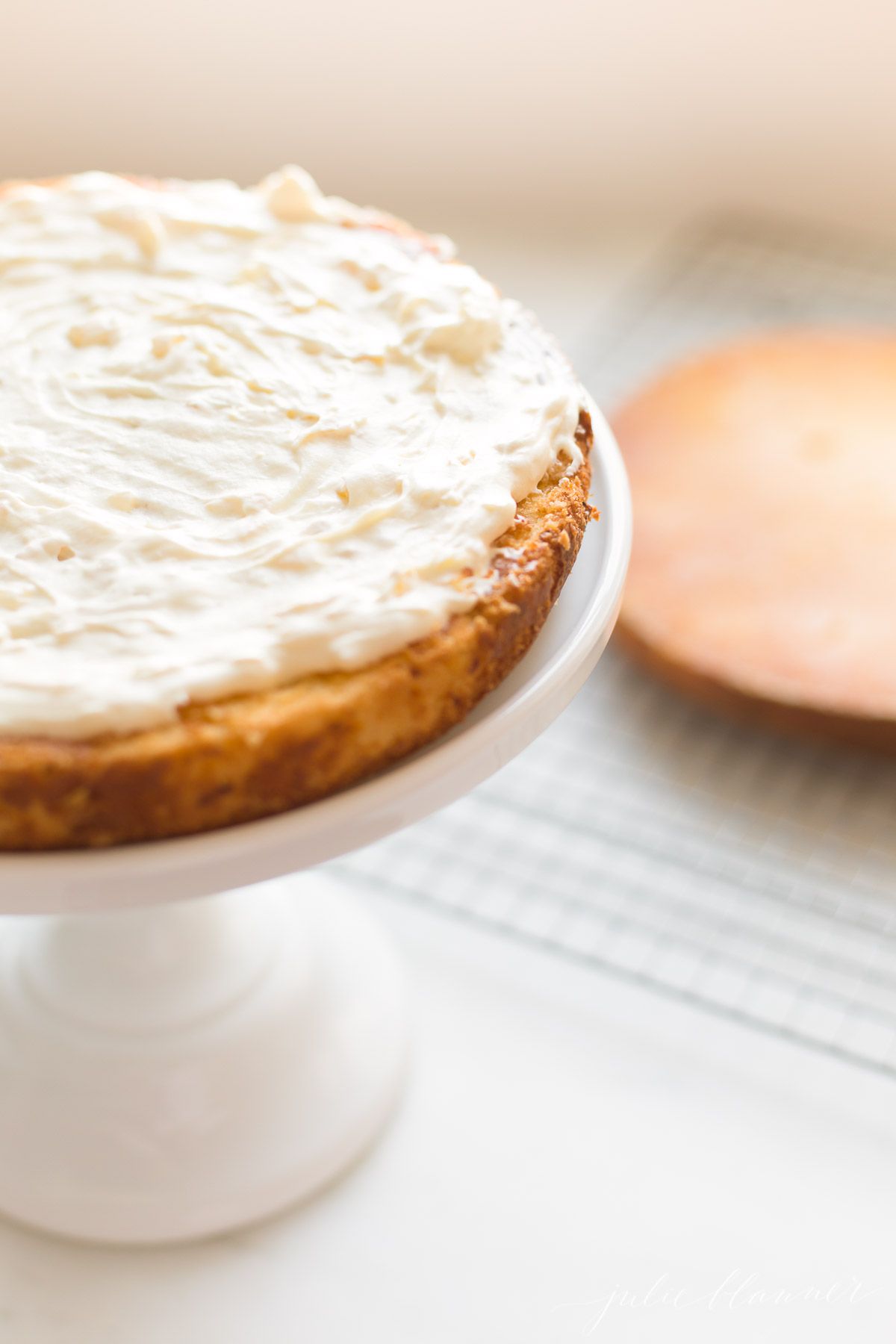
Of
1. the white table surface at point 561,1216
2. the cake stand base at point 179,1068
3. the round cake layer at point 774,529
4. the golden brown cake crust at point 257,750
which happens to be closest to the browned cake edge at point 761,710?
the round cake layer at point 774,529

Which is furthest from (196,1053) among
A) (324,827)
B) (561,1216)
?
(324,827)

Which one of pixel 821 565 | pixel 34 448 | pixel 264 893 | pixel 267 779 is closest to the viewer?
pixel 267 779

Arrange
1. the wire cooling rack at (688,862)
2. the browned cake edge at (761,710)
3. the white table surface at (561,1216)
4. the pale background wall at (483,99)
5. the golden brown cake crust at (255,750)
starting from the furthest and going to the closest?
the pale background wall at (483,99) < the browned cake edge at (761,710) < the wire cooling rack at (688,862) < the white table surface at (561,1216) < the golden brown cake crust at (255,750)

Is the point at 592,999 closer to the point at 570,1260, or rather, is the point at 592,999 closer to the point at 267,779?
the point at 570,1260

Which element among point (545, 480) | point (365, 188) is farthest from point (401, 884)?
point (365, 188)

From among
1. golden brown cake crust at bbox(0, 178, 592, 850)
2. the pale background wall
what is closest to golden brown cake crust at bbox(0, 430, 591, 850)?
golden brown cake crust at bbox(0, 178, 592, 850)

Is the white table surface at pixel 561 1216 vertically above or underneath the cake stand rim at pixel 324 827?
underneath
